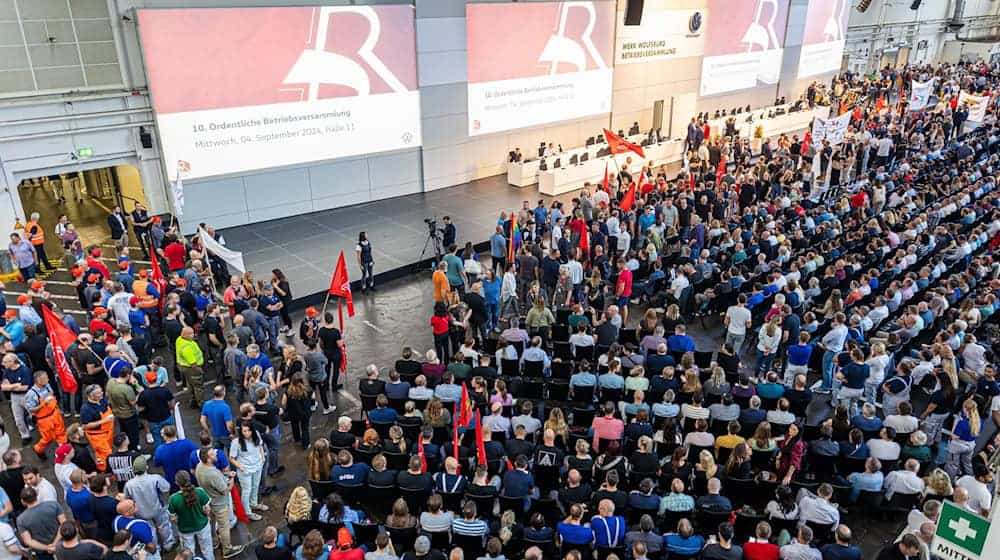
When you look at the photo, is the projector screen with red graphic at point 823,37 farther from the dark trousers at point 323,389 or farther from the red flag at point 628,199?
the dark trousers at point 323,389

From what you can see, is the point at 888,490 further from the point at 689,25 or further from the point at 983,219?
the point at 689,25

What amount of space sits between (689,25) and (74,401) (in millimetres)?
24821

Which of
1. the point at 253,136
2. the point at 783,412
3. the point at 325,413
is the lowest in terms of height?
the point at 325,413

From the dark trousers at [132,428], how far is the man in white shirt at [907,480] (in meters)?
9.26

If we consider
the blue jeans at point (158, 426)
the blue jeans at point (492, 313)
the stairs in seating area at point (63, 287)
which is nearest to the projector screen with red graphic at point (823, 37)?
the blue jeans at point (492, 313)

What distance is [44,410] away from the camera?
29.2 ft

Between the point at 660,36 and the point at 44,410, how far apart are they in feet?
77.2

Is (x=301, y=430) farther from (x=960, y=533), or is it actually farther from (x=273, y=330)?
(x=960, y=533)

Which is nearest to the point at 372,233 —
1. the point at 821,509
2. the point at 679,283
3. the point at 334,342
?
the point at 334,342

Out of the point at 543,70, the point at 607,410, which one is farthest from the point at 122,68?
the point at 607,410

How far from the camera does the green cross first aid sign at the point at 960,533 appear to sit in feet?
14.3

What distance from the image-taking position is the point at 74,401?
1023 centimetres

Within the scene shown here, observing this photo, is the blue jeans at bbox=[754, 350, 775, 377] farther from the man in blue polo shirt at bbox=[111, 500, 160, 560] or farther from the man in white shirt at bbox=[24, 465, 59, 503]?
the man in white shirt at bbox=[24, 465, 59, 503]

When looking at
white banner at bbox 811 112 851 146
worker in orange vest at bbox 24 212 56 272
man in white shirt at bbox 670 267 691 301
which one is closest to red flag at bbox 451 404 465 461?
man in white shirt at bbox 670 267 691 301
